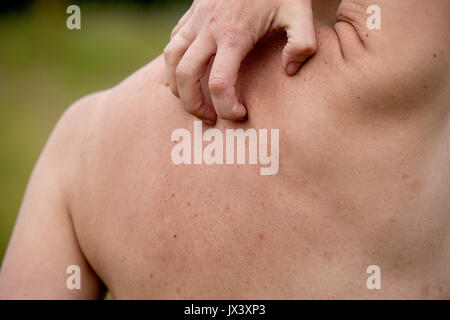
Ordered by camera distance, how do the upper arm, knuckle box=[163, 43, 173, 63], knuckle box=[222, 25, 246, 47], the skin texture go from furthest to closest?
the upper arm → knuckle box=[163, 43, 173, 63] → knuckle box=[222, 25, 246, 47] → the skin texture

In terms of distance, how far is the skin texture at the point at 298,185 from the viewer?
967 millimetres

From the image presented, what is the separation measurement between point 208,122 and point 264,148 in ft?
0.49

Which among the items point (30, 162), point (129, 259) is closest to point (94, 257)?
point (129, 259)

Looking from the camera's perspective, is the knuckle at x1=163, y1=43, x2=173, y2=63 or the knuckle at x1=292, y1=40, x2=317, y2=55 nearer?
the knuckle at x1=292, y1=40, x2=317, y2=55

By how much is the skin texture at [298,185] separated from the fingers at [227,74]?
2.0 inches

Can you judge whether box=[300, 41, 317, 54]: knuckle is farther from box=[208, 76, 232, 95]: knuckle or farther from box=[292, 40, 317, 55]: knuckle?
box=[208, 76, 232, 95]: knuckle

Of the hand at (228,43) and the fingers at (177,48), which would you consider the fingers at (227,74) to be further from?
the fingers at (177,48)

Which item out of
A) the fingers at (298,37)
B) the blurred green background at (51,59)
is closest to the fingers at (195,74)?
the fingers at (298,37)

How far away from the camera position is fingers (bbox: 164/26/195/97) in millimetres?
1162

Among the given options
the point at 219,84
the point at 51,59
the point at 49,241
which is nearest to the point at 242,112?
the point at 219,84

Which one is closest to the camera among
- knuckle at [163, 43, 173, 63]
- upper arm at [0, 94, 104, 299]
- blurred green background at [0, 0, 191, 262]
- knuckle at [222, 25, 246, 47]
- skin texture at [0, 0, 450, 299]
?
skin texture at [0, 0, 450, 299]

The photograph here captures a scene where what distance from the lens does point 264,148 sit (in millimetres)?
1079

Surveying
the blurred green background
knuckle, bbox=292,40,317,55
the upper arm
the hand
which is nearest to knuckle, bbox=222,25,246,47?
the hand

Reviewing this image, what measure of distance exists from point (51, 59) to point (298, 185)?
8.62m
